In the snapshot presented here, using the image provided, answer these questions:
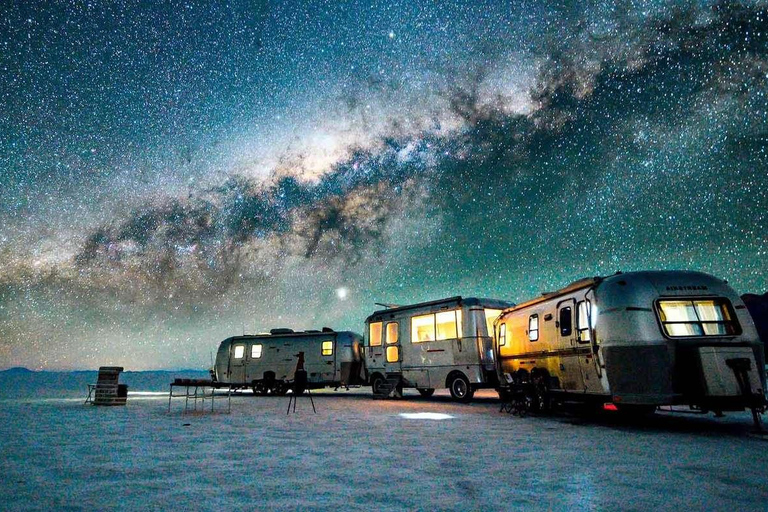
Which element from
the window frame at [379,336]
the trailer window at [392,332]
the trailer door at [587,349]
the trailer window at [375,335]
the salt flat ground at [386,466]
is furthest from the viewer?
the trailer window at [375,335]

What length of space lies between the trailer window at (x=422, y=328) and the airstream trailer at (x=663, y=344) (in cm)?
671

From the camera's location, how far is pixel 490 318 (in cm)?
1664

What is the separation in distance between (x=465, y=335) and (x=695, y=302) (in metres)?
7.61

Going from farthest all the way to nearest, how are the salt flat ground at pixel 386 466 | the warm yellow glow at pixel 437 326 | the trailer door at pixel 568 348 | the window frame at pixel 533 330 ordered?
1. the warm yellow glow at pixel 437 326
2. the window frame at pixel 533 330
3. the trailer door at pixel 568 348
4. the salt flat ground at pixel 386 466

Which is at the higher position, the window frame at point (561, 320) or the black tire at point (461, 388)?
the window frame at point (561, 320)

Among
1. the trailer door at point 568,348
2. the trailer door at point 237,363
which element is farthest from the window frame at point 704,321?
the trailer door at point 237,363

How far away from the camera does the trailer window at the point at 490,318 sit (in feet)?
53.6

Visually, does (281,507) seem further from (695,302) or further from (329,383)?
(329,383)

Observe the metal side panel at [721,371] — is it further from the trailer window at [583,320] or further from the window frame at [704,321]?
the trailer window at [583,320]

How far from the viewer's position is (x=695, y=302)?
384 inches

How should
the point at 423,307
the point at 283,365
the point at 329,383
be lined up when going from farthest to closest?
the point at 283,365, the point at 329,383, the point at 423,307

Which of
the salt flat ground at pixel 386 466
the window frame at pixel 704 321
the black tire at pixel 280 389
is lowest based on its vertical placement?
the black tire at pixel 280 389

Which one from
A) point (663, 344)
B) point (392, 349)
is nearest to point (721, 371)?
point (663, 344)

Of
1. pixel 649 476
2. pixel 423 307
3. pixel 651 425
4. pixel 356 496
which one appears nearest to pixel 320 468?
pixel 356 496
